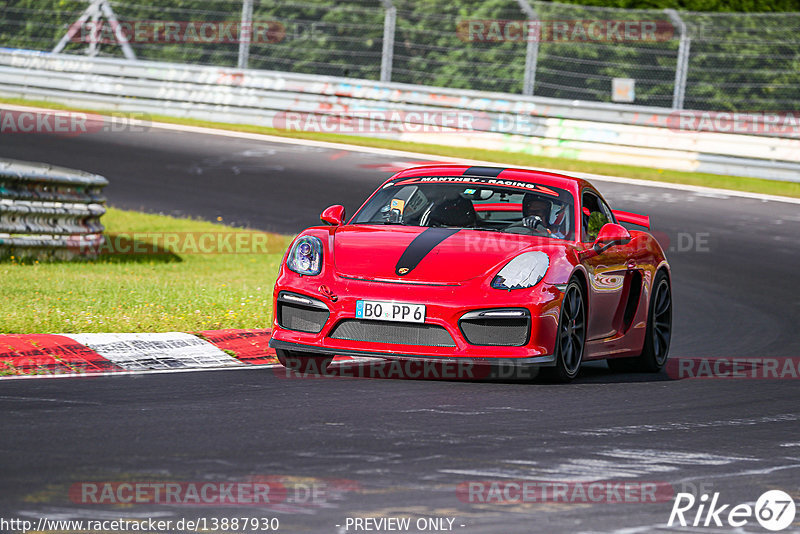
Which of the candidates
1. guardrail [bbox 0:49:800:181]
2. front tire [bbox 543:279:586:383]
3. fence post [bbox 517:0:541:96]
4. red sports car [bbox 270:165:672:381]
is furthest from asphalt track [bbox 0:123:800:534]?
fence post [bbox 517:0:541:96]

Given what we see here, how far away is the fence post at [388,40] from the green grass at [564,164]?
1.21m

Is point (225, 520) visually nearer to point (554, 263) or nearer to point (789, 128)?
point (554, 263)

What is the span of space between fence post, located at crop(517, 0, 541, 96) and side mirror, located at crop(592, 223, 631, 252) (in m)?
13.4

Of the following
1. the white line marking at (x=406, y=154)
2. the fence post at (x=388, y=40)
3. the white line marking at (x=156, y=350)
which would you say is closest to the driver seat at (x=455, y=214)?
the white line marking at (x=156, y=350)

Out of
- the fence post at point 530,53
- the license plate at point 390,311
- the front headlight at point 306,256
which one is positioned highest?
the fence post at point 530,53

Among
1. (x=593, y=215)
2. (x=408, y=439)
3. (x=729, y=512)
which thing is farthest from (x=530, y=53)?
(x=729, y=512)

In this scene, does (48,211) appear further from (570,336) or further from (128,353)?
(570,336)

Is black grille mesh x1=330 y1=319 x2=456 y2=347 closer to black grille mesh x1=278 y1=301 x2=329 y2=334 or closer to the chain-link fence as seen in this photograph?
black grille mesh x1=278 y1=301 x2=329 y2=334

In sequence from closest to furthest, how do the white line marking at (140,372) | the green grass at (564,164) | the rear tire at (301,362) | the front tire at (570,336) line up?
1. the white line marking at (140,372)
2. the front tire at (570,336)
3. the rear tire at (301,362)
4. the green grass at (564,164)

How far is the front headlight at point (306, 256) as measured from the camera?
26.1ft

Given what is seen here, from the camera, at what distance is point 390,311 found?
299 inches

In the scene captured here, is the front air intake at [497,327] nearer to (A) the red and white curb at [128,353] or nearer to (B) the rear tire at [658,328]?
(A) the red and white curb at [128,353]

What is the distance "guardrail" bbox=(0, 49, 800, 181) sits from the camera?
20.7 m

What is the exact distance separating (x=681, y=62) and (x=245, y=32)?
7.45m
